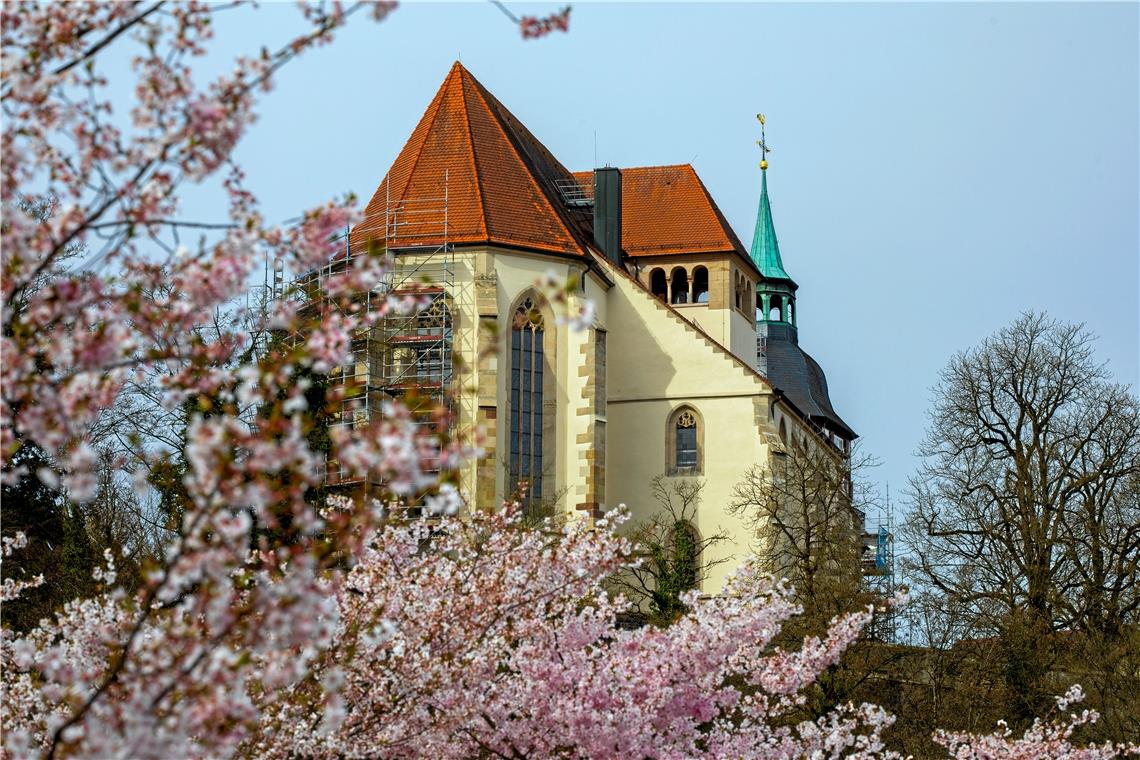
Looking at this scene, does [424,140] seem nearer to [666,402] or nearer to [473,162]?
[473,162]

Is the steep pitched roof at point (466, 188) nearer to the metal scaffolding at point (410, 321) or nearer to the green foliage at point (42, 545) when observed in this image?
the metal scaffolding at point (410, 321)

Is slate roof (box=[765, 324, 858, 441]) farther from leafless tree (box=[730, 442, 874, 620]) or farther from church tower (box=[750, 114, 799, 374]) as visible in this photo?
leafless tree (box=[730, 442, 874, 620])

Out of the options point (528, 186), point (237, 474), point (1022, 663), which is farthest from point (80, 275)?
point (528, 186)

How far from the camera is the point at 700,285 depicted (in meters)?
54.2

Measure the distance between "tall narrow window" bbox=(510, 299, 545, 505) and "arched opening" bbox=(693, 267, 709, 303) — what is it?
1070 cm

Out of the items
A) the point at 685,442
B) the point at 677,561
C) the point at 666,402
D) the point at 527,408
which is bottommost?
the point at 677,561

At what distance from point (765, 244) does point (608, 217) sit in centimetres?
2550

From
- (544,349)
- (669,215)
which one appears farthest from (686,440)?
(669,215)

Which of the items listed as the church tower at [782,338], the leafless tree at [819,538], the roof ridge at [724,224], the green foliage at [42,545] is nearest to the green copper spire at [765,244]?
the church tower at [782,338]

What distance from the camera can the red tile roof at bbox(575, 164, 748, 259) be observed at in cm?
5388

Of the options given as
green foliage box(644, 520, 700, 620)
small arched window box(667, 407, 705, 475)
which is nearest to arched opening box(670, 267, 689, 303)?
small arched window box(667, 407, 705, 475)

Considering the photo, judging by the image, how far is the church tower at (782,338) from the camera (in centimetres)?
6858

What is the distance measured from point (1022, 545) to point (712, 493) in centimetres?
1314

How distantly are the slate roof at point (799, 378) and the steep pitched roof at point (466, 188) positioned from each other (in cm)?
2212
